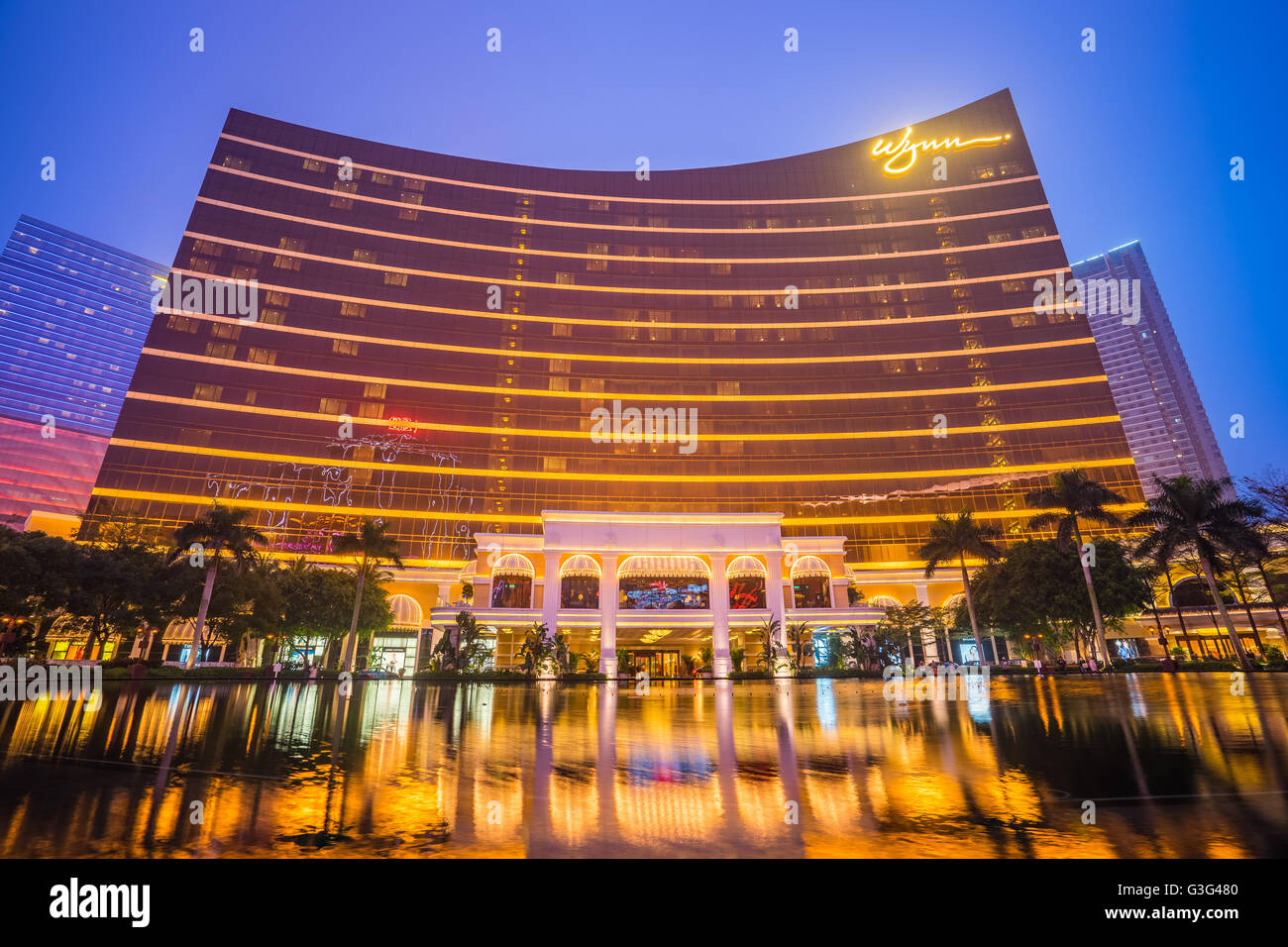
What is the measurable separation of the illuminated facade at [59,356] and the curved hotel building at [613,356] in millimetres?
92791

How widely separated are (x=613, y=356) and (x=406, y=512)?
39855mm

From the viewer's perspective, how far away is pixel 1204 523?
4053 centimetres

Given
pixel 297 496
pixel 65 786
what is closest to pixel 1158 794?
pixel 65 786

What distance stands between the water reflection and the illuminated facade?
177235 mm

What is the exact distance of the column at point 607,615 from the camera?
51.7 m

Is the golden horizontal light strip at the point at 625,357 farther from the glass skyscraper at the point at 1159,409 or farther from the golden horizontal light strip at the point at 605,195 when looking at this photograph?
the glass skyscraper at the point at 1159,409

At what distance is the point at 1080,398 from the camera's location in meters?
87.0

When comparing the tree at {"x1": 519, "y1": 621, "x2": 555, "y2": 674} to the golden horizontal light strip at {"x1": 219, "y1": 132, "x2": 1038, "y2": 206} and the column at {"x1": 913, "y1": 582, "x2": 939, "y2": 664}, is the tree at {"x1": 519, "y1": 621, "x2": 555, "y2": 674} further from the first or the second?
the golden horizontal light strip at {"x1": 219, "y1": 132, "x2": 1038, "y2": 206}

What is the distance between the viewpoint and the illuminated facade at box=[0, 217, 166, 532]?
141750mm
